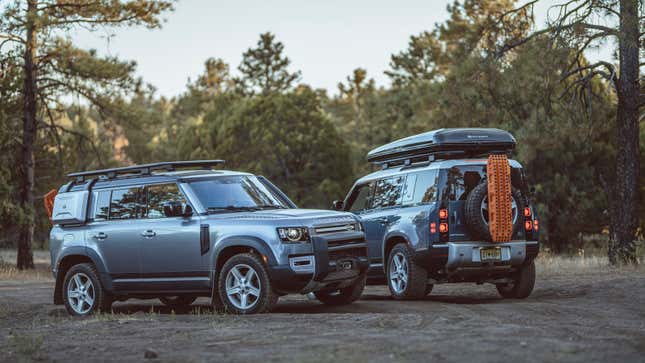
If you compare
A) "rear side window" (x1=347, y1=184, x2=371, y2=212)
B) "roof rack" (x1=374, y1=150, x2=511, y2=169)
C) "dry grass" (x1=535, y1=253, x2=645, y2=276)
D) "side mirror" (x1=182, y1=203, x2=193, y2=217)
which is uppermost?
"roof rack" (x1=374, y1=150, x2=511, y2=169)

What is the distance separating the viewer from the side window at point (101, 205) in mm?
13414

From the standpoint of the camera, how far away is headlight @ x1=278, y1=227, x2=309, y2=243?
11406mm

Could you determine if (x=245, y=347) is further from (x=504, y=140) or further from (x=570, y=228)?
(x=570, y=228)

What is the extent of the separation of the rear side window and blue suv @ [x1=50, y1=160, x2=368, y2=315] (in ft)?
9.00

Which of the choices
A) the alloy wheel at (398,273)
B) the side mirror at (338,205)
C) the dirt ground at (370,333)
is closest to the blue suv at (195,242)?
the dirt ground at (370,333)

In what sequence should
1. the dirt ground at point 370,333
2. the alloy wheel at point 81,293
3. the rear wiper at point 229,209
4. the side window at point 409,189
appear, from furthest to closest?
the side window at point 409,189, the alloy wheel at point 81,293, the rear wiper at point 229,209, the dirt ground at point 370,333

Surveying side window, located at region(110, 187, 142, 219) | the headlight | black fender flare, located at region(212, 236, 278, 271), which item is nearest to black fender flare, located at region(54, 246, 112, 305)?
side window, located at region(110, 187, 142, 219)

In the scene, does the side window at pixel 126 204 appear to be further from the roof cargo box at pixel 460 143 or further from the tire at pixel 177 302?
the roof cargo box at pixel 460 143

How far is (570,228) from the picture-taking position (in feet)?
103

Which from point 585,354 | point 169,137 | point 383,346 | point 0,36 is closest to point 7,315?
point 383,346

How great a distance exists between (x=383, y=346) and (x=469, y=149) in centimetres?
624

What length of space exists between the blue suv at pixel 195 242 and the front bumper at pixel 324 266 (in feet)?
0.04

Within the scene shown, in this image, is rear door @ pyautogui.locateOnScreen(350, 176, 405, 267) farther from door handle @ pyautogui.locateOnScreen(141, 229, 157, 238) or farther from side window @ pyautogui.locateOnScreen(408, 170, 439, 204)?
door handle @ pyautogui.locateOnScreen(141, 229, 157, 238)

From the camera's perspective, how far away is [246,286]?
11.7m
